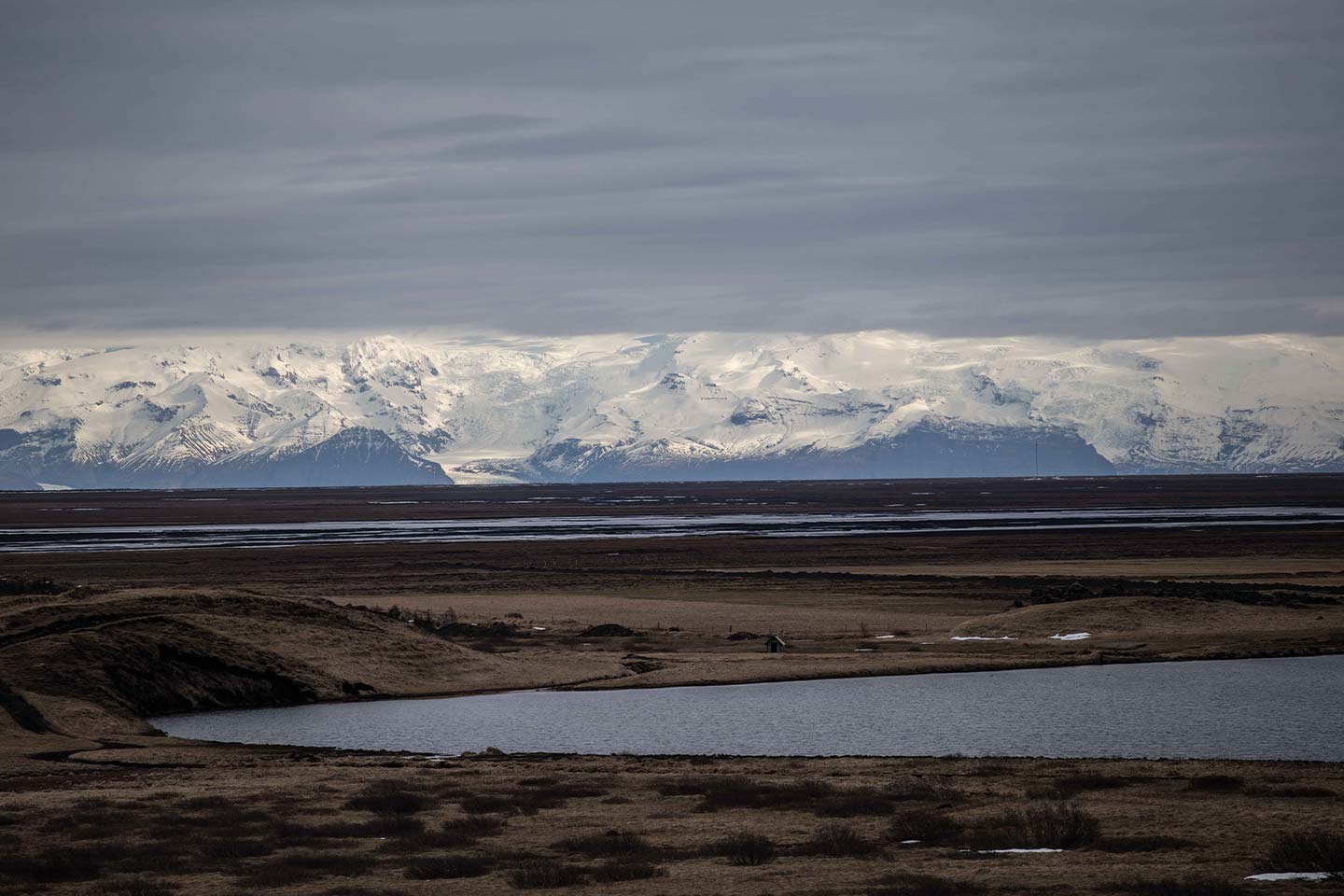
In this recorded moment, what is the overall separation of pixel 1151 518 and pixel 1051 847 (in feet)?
508

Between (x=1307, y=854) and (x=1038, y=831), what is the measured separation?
183 inches

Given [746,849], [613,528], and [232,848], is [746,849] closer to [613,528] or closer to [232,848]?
[232,848]

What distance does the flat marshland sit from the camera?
24.8 m

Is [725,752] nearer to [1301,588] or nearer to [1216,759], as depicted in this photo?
[1216,759]

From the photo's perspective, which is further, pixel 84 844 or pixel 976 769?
pixel 976 769

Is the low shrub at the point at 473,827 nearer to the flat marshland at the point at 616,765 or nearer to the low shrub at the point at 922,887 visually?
the flat marshland at the point at 616,765

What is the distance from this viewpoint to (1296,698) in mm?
45375

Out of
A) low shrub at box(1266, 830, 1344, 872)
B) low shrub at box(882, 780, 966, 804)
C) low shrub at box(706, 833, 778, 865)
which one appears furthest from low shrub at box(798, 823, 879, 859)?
low shrub at box(1266, 830, 1344, 872)

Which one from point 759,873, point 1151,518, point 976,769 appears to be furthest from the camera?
point 1151,518

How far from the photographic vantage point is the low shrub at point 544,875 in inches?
941

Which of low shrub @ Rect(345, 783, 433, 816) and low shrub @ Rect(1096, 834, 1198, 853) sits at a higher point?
low shrub @ Rect(1096, 834, 1198, 853)

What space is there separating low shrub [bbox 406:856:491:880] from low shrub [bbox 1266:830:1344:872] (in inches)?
476

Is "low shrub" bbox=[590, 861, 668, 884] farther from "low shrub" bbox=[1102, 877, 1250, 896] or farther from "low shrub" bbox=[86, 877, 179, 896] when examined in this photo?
"low shrub" bbox=[1102, 877, 1250, 896]

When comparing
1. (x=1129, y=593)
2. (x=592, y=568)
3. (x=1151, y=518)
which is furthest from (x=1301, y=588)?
(x=1151, y=518)
